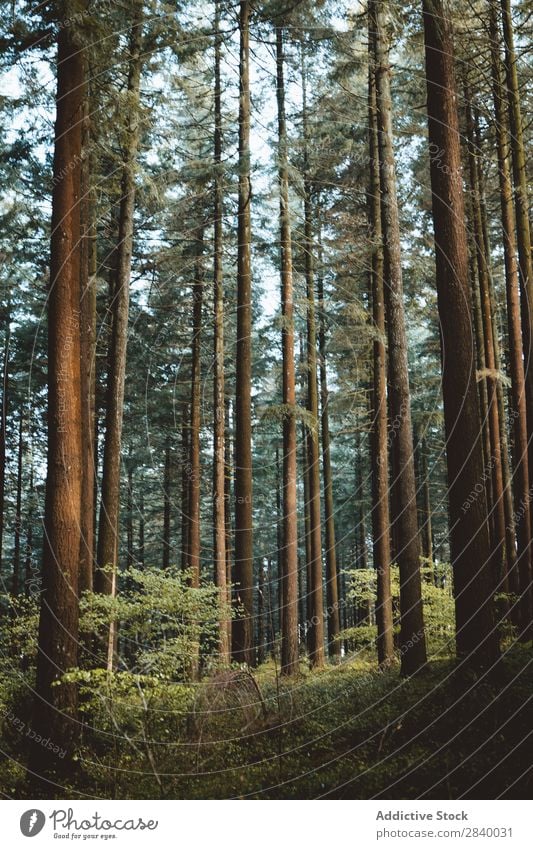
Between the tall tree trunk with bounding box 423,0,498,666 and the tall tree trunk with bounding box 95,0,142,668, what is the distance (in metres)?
5.94

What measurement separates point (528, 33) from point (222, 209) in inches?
397

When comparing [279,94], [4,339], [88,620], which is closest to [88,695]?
[88,620]

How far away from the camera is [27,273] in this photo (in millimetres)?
21344

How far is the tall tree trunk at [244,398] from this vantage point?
1438cm

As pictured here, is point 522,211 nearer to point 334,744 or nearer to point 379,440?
point 379,440

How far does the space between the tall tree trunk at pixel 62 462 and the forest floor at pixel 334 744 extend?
0.75m

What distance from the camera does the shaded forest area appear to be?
26.5 ft

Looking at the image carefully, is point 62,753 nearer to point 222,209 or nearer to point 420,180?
point 222,209

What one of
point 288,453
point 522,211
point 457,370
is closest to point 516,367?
point 522,211

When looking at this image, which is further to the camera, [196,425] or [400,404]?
[196,425]
